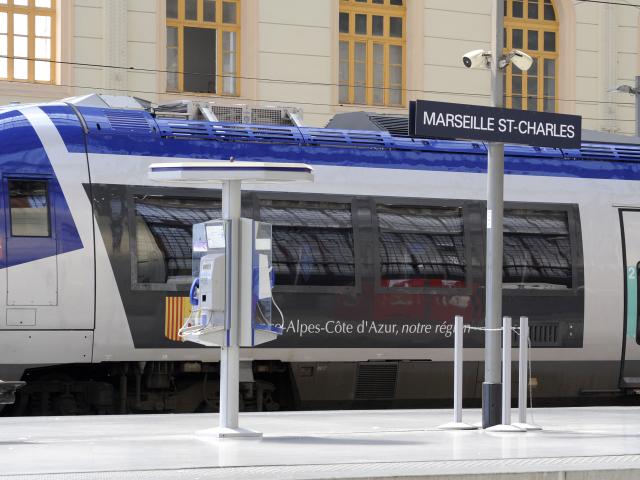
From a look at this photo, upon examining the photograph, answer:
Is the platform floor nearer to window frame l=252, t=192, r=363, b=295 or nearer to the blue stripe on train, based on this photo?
window frame l=252, t=192, r=363, b=295

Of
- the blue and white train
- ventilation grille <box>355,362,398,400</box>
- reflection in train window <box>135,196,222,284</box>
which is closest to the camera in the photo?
the blue and white train

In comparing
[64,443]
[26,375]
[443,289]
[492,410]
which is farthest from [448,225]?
[64,443]

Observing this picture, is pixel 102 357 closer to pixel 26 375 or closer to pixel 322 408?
pixel 26 375

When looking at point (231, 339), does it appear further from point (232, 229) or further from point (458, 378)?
point (458, 378)

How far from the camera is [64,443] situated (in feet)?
35.0

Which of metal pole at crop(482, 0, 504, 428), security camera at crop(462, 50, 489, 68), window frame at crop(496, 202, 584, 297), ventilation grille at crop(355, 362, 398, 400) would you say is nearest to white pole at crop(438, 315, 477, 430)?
metal pole at crop(482, 0, 504, 428)

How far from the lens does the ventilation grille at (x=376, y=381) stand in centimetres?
1542

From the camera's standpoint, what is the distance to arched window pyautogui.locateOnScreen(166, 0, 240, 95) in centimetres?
2903

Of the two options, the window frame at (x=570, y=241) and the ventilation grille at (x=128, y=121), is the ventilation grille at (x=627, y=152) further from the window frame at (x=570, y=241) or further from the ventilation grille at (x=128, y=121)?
the ventilation grille at (x=128, y=121)

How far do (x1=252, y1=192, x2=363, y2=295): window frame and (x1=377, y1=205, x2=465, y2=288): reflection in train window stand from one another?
268 millimetres

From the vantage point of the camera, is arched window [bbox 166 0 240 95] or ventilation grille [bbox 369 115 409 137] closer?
ventilation grille [bbox 369 115 409 137]

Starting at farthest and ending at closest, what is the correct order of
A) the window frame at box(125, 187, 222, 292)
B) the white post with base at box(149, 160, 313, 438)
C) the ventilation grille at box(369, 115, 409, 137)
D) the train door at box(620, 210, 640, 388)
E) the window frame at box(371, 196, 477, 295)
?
1. the train door at box(620, 210, 640, 388)
2. the ventilation grille at box(369, 115, 409, 137)
3. the window frame at box(371, 196, 477, 295)
4. the window frame at box(125, 187, 222, 292)
5. the white post with base at box(149, 160, 313, 438)

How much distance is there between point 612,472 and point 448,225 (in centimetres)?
649

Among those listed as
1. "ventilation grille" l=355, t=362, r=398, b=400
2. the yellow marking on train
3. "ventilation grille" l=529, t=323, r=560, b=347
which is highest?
the yellow marking on train
